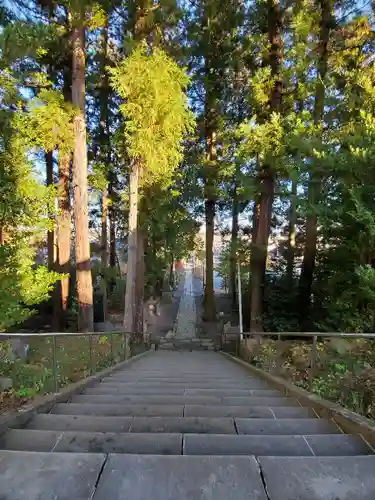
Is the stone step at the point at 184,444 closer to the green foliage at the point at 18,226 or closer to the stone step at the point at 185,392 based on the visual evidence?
the stone step at the point at 185,392

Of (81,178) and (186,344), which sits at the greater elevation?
(81,178)

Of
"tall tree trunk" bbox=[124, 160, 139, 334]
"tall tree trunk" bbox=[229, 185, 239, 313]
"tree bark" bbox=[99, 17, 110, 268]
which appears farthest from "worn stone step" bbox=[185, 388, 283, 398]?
"tall tree trunk" bbox=[229, 185, 239, 313]

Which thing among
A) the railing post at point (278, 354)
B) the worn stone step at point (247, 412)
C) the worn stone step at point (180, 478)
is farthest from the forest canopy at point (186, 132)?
the worn stone step at point (180, 478)

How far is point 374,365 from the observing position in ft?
13.0

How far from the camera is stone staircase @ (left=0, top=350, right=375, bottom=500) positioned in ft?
6.07

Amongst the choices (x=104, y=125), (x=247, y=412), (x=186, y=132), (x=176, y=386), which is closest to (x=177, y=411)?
(x=247, y=412)

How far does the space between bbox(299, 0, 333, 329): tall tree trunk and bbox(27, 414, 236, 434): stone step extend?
27.3 ft

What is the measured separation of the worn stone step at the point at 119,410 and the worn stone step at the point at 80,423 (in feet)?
1.27

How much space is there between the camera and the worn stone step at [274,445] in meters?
2.43

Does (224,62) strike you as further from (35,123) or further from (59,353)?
(59,353)

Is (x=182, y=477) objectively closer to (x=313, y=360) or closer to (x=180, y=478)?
(x=180, y=478)

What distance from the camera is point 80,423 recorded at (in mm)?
3023

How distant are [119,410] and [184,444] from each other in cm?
123

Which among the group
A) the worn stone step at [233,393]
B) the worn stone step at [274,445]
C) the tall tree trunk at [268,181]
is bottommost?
the worn stone step at [233,393]
